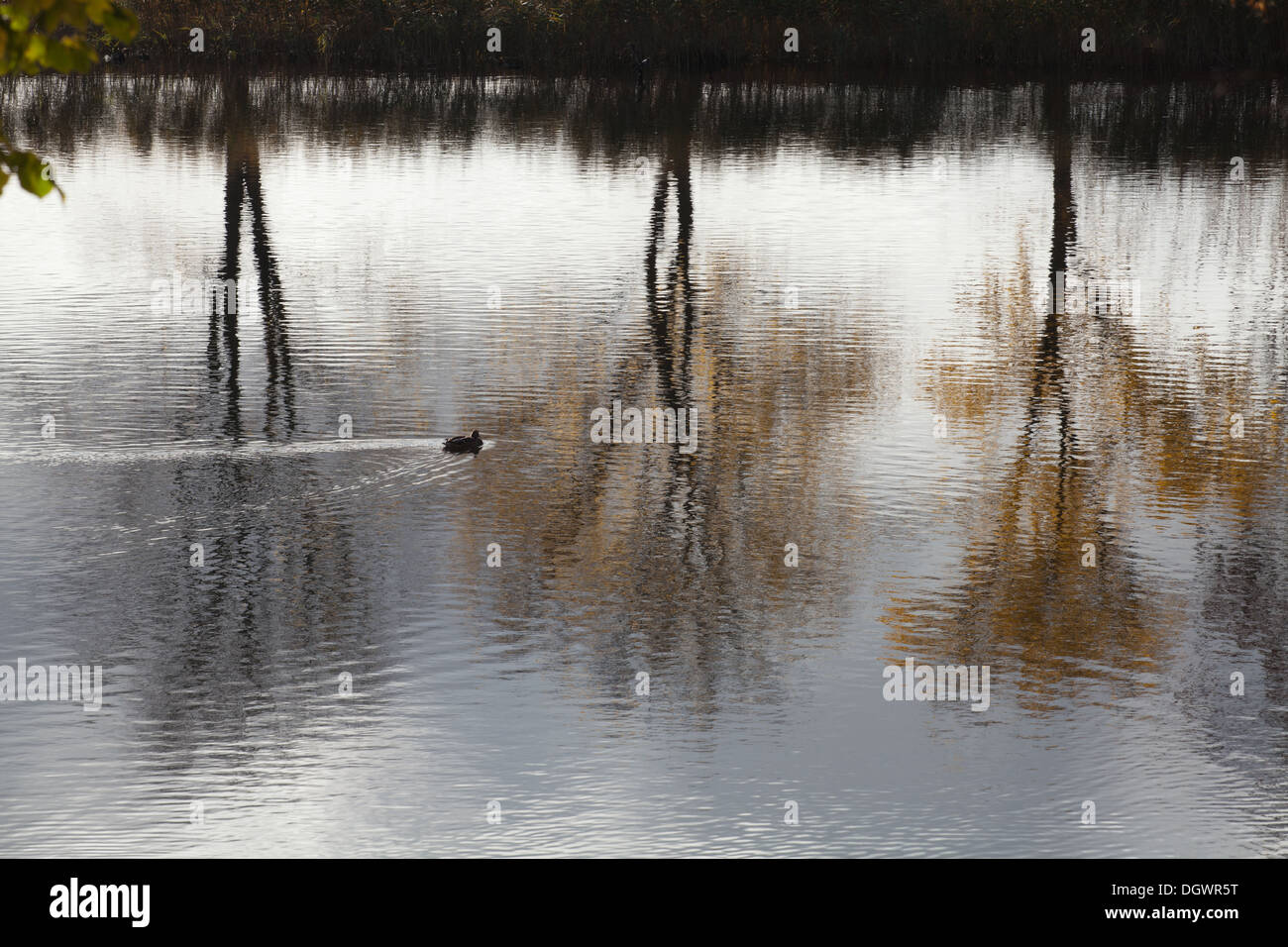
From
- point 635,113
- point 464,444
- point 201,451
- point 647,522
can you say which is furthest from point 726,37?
point 647,522

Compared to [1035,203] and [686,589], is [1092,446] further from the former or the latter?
[1035,203]

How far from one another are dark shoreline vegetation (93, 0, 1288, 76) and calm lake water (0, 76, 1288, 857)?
15.7 metres

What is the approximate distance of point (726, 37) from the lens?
46062mm

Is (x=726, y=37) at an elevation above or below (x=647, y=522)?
above

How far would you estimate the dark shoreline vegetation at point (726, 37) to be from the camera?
4459 centimetres

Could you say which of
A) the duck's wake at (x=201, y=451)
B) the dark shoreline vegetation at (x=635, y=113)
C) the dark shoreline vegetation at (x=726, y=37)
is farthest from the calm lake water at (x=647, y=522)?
the dark shoreline vegetation at (x=726, y=37)

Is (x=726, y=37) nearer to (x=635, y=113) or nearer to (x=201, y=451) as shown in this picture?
(x=635, y=113)

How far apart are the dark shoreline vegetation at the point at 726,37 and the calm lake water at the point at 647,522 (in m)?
15.7

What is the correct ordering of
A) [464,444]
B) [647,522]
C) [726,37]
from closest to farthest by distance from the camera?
1. [647,522]
2. [464,444]
3. [726,37]

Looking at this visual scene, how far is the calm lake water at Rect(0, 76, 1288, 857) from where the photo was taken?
9164mm

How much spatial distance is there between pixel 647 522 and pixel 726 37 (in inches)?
1346
